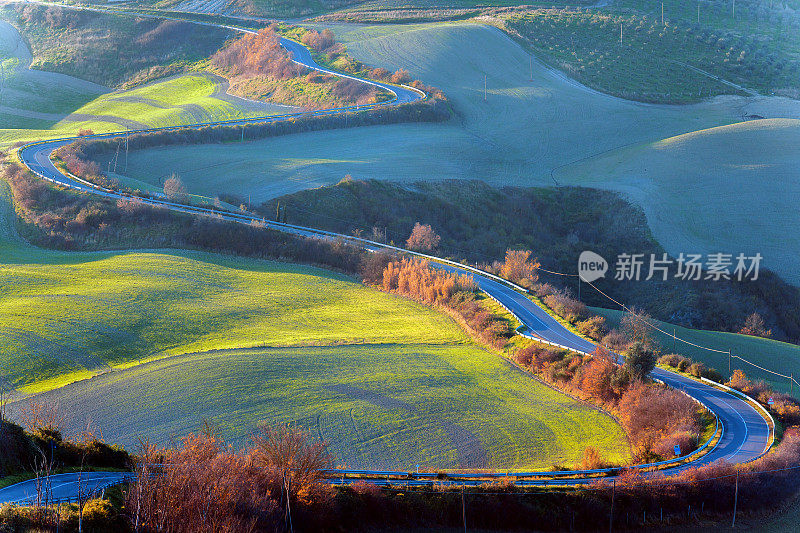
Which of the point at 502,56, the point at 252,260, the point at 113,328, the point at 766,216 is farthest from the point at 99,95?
the point at 766,216

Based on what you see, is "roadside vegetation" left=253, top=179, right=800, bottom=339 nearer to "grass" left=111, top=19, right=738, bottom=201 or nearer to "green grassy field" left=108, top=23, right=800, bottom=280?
"green grassy field" left=108, top=23, right=800, bottom=280

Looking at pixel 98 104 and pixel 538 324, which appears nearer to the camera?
pixel 538 324

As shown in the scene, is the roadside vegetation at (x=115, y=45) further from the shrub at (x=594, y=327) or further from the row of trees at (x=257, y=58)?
the shrub at (x=594, y=327)

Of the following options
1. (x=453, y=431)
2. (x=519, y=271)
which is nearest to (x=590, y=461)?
(x=453, y=431)

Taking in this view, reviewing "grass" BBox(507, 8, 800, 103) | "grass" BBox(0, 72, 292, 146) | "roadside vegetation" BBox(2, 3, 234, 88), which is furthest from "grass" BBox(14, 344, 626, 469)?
"roadside vegetation" BBox(2, 3, 234, 88)

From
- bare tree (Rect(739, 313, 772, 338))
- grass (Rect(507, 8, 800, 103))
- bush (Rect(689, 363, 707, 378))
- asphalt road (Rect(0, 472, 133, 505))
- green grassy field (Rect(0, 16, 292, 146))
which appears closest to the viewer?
asphalt road (Rect(0, 472, 133, 505))

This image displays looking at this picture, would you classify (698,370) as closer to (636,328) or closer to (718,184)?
(636,328)

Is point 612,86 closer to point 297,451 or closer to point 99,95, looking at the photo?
point 99,95
